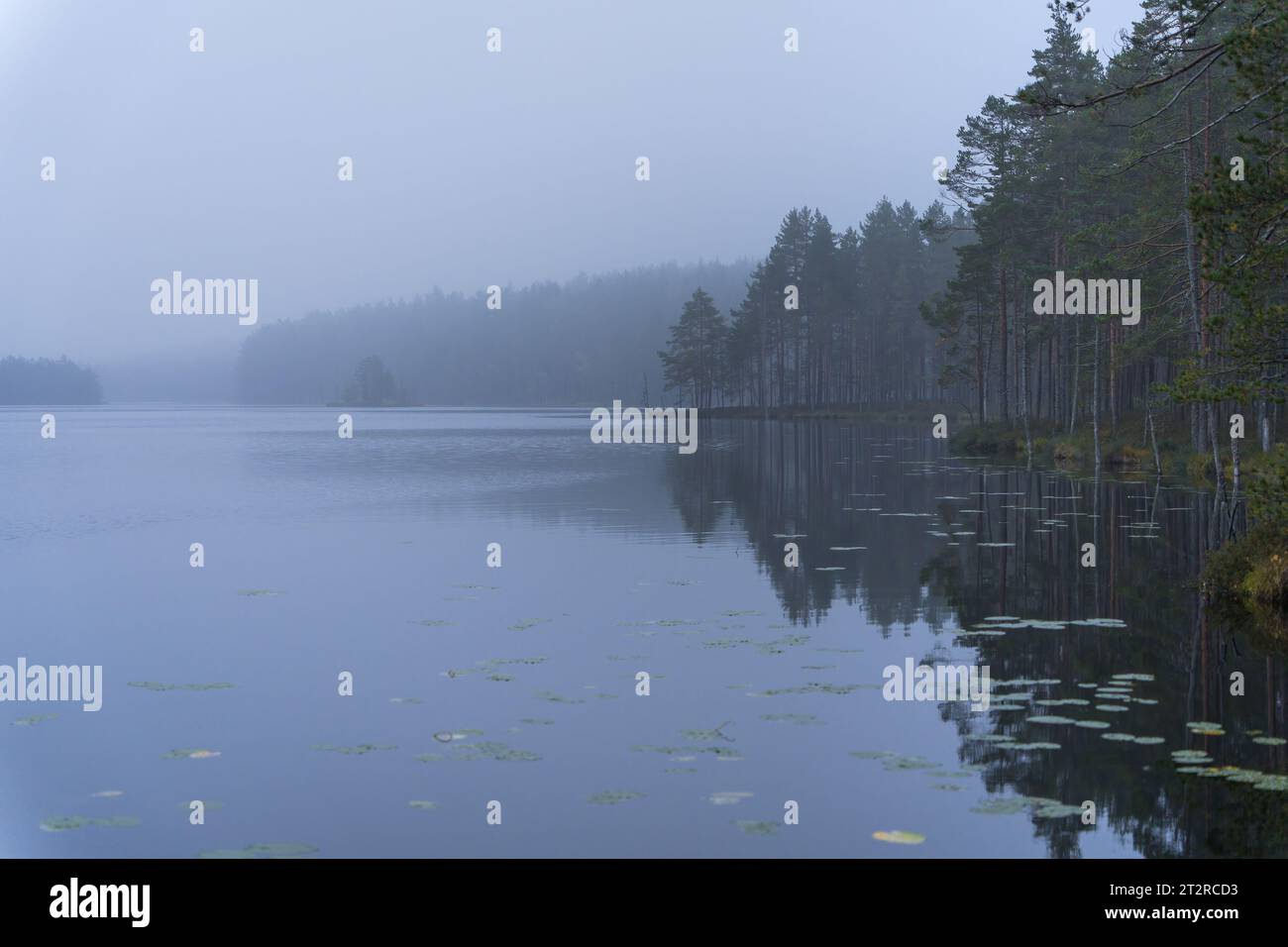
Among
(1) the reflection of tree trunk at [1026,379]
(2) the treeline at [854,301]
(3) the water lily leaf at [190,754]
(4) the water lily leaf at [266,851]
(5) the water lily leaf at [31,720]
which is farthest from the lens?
(2) the treeline at [854,301]

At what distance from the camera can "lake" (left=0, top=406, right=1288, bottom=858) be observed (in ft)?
32.3

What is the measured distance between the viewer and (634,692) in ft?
46.4

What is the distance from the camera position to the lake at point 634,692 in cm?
986

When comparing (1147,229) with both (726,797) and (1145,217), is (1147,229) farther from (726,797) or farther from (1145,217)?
(726,797)

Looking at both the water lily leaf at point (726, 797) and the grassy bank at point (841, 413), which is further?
the grassy bank at point (841, 413)

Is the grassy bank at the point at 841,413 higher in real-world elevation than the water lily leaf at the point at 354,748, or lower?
higher

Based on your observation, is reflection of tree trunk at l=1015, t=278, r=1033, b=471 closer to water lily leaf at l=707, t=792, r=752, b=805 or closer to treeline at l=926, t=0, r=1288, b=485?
treeline at l=926, t=0, r=1288, b=485

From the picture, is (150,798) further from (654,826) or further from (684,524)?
(684,524)

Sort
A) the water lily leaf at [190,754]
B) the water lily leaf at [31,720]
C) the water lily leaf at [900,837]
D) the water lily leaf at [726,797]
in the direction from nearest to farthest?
1. the water lily leaf at [900,837]
2. the water lily leaf at [726,797]
3. the water lily leaf at [190,754]
4. the water lily leaf at [31,720]

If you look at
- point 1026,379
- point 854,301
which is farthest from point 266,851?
point 854,301

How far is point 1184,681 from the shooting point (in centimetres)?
1434

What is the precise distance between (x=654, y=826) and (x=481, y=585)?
507 inches

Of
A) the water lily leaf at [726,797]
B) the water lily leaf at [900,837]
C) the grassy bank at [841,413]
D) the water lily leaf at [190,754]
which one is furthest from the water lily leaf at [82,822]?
the grassy bank at [841,413]

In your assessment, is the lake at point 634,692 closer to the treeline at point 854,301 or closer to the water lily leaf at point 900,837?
the water lily leaf at point 900,837
